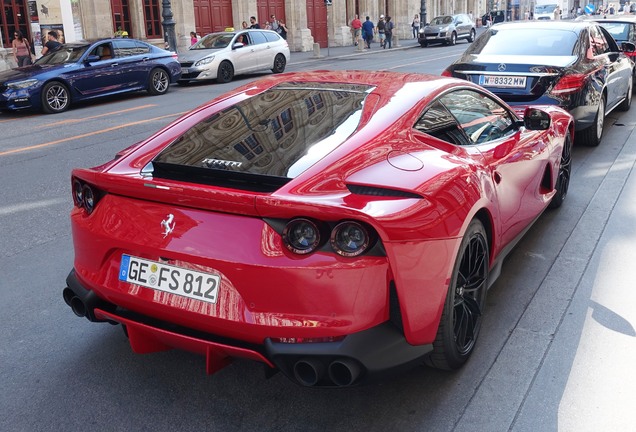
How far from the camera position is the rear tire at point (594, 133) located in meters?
8.67

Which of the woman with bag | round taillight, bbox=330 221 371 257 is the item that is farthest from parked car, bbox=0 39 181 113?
round taillight, bbox=330 221 371 257

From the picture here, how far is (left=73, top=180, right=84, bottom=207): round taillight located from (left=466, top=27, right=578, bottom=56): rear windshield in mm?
6346

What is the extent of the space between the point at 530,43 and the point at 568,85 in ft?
3.20

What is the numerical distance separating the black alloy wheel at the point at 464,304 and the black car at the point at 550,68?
465 centimetres

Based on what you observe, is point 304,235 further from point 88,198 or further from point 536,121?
point 536,121

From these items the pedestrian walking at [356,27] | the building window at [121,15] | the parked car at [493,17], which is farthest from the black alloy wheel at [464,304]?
the parked car at [493,17]

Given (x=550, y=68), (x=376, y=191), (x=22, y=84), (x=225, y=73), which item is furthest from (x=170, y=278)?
(x=225, y=73)

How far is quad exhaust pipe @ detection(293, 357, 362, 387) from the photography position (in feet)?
8.85

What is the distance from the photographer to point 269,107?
150 inches

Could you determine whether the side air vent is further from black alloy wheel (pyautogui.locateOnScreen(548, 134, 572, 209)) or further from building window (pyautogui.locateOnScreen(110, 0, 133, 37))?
building window (pyautogui.locateOnScreen(110, 0, 133, 37))

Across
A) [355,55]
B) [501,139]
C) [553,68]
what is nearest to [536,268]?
[501,139]

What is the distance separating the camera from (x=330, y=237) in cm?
273

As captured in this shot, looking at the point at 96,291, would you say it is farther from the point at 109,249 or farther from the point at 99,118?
the point at 99,118

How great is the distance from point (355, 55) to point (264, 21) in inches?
248
